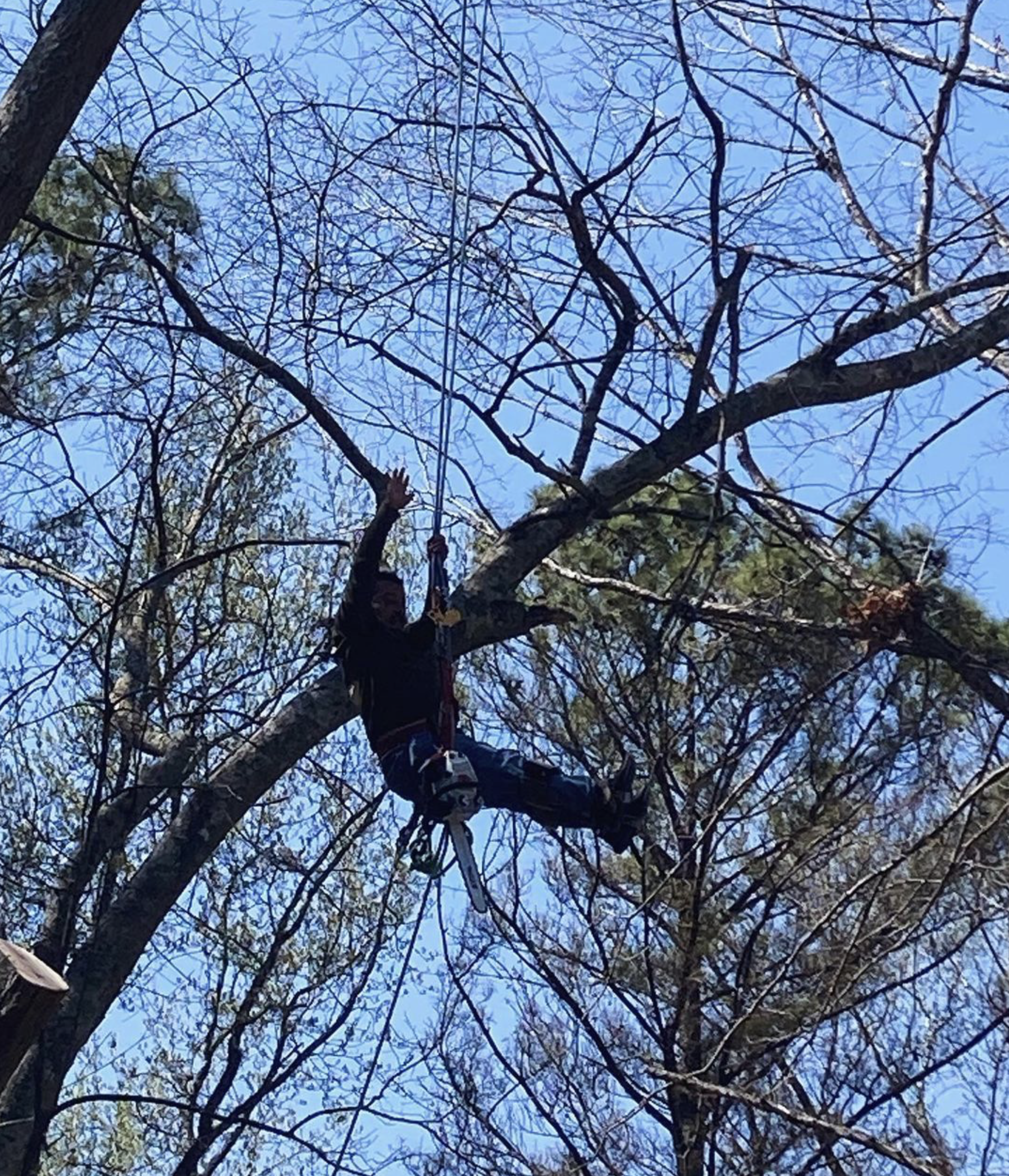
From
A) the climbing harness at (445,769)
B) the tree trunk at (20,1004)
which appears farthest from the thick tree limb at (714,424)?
the tree trunk at (20,1004)

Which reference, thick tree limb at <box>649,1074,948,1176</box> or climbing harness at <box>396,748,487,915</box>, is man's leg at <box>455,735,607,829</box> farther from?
thick tree limb at <box>649,1074,948,1176</box>

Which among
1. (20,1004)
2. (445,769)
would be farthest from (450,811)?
(20,1004)

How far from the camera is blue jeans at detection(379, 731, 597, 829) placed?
5551 mm

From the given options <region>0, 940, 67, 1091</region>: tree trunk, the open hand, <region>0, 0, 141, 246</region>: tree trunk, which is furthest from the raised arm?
<region>0, 940, 67, 1091</region>: tree trunk

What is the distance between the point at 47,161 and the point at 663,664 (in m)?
3.78

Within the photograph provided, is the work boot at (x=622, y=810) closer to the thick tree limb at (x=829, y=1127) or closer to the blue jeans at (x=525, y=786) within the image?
the blue jeans at (x=525, y=786)

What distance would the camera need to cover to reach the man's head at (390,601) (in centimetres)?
569

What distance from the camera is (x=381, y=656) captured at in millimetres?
5434

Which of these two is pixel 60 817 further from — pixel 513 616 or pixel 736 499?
pixel 513 616

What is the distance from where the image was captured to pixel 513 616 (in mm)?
5238

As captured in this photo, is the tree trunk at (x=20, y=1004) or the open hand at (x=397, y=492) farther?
the open hand at (x=397, y=492)

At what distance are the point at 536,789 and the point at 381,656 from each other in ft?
2.15

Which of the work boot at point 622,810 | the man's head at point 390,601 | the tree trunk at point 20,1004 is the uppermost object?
the man's head at point 390,601

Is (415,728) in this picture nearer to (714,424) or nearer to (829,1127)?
(714,424)
